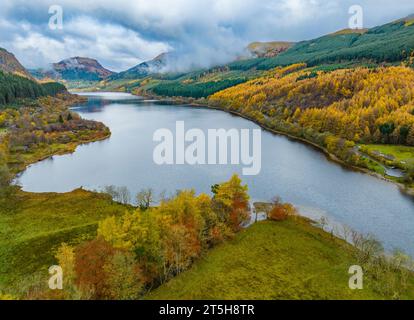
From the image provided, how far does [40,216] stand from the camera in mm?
54281

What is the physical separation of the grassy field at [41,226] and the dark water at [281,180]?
9307 millimetres

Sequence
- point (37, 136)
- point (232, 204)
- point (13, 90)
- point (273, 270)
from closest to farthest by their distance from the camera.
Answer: point (273, 270), point (232, 204), point (37, 136), point (13, 90)

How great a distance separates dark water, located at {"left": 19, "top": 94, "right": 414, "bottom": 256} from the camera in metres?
56.8

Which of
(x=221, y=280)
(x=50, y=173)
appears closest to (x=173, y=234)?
(x=221, y=280)

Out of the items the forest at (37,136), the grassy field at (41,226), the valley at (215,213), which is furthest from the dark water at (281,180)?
the grassy field at (41,226)

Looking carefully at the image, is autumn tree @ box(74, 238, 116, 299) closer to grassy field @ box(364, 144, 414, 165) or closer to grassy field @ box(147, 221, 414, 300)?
grassy field @ box(147, 221, 414, 300)

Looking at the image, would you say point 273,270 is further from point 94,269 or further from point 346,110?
point 346,110

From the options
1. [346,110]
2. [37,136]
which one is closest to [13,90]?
[37,136]

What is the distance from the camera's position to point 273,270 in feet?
127

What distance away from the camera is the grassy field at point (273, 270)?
34094mm

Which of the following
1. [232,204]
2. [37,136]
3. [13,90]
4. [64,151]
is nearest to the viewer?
[232,204]

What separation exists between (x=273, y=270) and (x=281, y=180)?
128 ft

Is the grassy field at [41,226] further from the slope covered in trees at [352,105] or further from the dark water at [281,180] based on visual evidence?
the slope covered in trees at [352,105]

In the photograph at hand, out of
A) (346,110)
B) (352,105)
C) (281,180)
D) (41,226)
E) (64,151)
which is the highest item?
(352,105)
